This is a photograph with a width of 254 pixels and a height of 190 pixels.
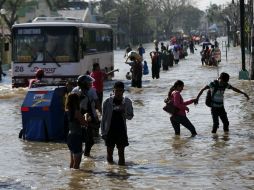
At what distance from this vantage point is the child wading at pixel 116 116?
12398 mm

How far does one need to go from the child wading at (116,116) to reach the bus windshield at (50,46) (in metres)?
17.4

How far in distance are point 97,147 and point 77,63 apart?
14868mm

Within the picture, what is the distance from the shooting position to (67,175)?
12016 mm

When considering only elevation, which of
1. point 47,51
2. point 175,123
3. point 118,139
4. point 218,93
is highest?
point 47,51

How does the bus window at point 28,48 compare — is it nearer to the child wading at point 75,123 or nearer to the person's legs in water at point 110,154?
the person's legs in water at point 110,154

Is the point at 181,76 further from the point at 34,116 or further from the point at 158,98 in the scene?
the point at 34,116

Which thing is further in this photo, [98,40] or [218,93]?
[98,40]

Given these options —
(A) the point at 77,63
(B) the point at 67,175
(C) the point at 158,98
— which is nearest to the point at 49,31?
(A) the point at 77,63

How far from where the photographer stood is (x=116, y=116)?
12.5m

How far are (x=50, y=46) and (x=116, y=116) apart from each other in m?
17.7

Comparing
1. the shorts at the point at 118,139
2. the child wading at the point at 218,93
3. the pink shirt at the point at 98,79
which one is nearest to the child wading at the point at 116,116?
the shorts at the point at 118,139

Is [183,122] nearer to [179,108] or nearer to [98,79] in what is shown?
[179,108]

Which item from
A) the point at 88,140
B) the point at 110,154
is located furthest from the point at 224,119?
the point at 110,154

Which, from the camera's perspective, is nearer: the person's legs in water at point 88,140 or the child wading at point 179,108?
the person's legs in water at point 88,140
